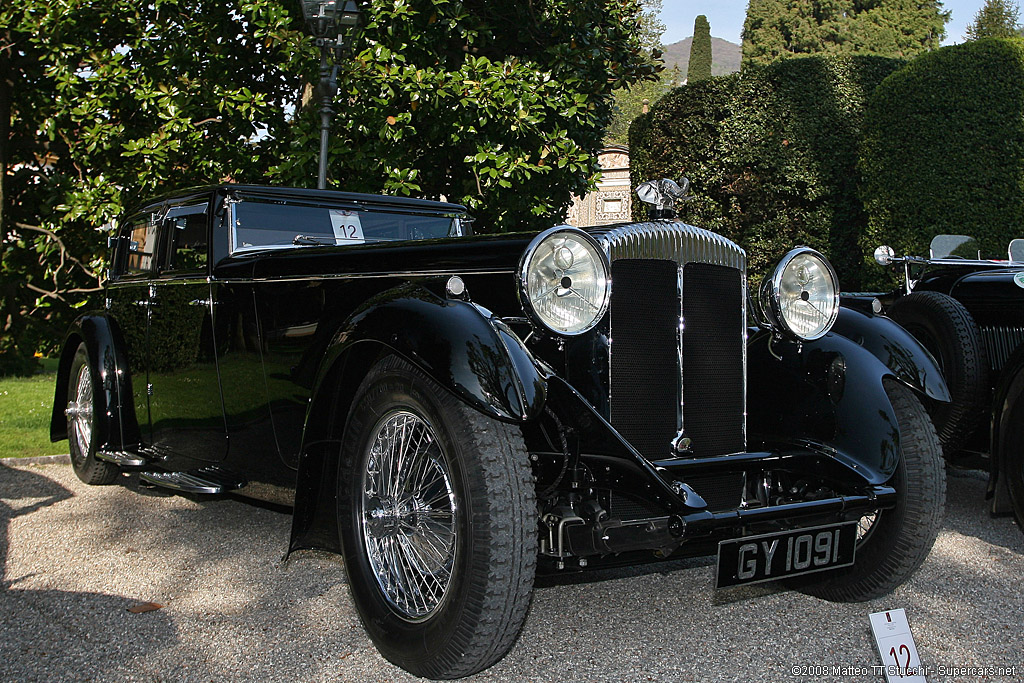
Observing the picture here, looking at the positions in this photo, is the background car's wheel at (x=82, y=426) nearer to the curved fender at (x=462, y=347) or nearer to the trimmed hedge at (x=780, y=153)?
the curved fender at (x=462, y=347)

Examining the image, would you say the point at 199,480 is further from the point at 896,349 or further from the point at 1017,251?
the point at 1017,251

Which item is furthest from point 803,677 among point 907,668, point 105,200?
point 105,200

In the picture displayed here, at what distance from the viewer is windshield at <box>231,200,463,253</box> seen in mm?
3928

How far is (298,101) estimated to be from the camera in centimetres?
924

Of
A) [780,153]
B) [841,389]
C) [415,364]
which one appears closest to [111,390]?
[415,364]

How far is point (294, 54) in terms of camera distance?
7695 mm

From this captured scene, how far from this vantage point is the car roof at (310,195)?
3988mm

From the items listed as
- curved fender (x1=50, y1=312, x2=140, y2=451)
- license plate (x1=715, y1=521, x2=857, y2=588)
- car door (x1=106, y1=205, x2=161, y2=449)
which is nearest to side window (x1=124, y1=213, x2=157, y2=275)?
car door (x1=106, y1=205, x2=161, y2=449)

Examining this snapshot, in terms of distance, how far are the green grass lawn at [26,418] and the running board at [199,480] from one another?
2409 mm

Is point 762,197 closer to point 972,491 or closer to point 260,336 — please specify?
point 972,491

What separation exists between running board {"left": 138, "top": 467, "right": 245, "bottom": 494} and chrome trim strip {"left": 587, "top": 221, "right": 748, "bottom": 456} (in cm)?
168

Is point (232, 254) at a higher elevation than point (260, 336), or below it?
higher

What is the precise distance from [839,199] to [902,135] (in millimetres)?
1926

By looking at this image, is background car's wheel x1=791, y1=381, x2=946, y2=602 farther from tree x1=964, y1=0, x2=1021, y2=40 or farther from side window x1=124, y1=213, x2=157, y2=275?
tree x1=964, y1=0, x2=1021, y2=40
